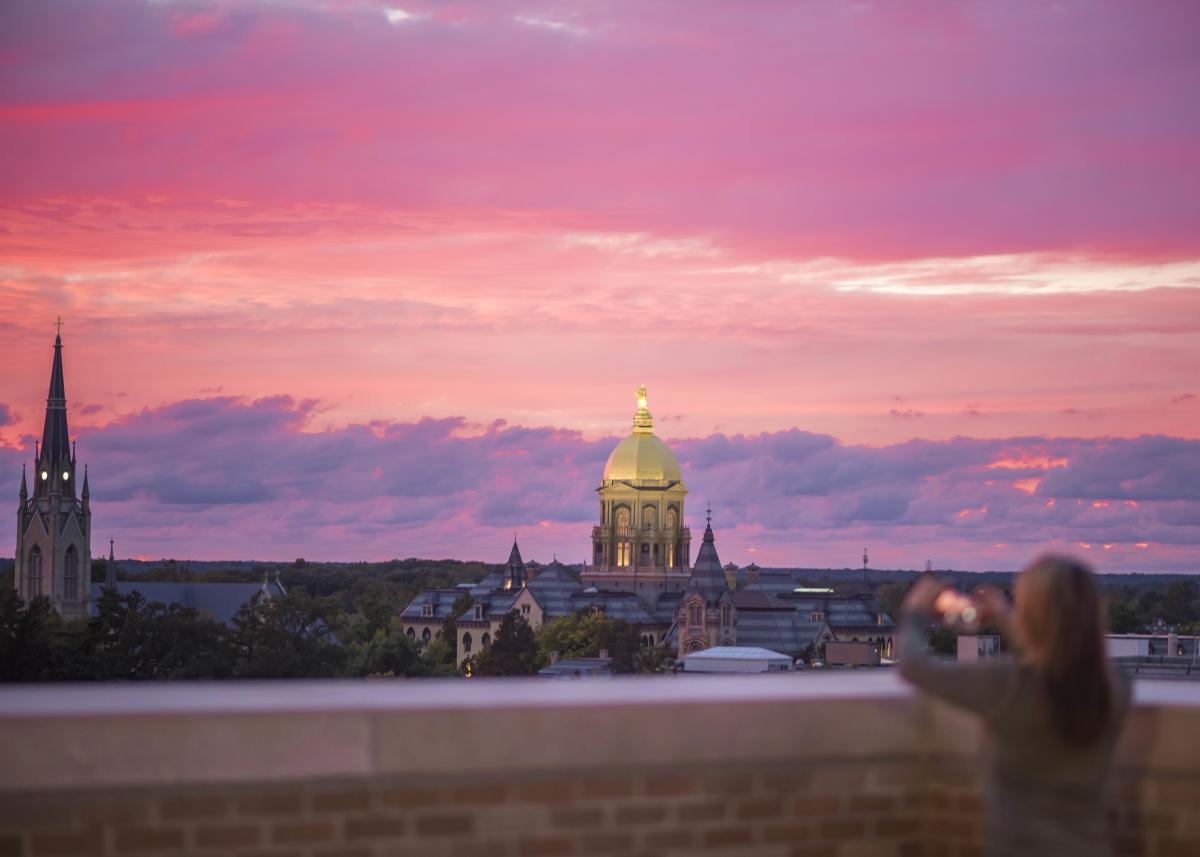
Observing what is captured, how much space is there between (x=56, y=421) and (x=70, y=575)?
14684 millimetres

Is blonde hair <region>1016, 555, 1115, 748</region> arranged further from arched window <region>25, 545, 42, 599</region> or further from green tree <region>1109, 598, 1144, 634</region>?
arched window <region>25, 545, 42, 599</region>

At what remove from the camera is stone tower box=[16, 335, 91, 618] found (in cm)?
16025

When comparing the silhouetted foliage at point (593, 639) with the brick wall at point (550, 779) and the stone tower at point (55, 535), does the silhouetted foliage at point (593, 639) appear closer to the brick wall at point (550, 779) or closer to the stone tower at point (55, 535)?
the stone tower at point (55, 535)

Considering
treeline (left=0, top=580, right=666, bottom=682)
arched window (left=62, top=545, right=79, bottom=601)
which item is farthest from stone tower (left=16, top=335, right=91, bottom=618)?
treeline (left=0, top=580, right=666, bottom=682)

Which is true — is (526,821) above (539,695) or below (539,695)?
below

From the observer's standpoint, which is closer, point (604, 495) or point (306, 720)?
point (306, 720)

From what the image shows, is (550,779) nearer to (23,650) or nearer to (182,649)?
(23,650)

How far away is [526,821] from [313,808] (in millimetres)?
722

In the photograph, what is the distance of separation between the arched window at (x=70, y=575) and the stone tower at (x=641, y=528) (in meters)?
46.3

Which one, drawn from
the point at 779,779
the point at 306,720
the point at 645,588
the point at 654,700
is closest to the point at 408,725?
the point at 306,720

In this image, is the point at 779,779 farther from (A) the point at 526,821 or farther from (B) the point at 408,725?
(B) the point at 408,725

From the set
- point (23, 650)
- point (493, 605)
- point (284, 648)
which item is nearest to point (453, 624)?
point (493, 605)

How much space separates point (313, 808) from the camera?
6.07 m

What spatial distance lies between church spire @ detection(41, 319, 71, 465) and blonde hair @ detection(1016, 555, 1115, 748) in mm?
154572
